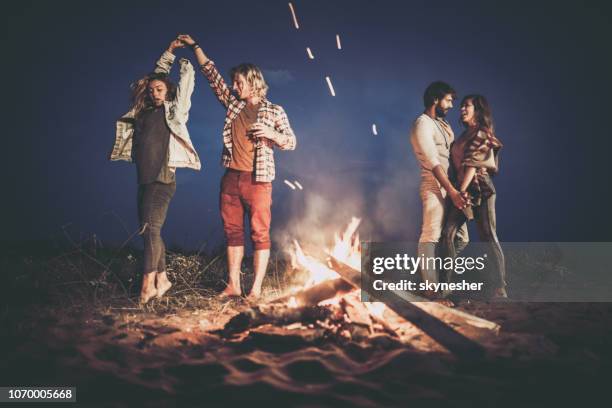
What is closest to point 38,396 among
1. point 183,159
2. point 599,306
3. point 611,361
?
point 183,159

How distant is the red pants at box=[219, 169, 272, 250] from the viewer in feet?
13.9

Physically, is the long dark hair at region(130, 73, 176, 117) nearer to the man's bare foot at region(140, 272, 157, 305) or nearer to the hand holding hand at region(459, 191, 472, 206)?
the man's bare foot at region(140, 272, 157, 305)

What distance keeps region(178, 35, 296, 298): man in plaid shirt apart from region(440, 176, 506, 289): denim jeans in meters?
2.09

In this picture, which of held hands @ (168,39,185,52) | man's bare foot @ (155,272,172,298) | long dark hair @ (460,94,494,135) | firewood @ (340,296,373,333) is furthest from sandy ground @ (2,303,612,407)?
held hands @ (168,39,185,52)

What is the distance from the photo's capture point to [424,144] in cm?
425

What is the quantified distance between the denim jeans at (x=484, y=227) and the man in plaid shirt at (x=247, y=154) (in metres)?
2.09

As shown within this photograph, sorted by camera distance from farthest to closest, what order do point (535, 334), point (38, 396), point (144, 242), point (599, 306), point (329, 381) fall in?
point (599, 306) < point (144, 242) < point (535, 334) < point (329, 381) < point (38, 396)

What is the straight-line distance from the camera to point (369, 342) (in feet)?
9.61

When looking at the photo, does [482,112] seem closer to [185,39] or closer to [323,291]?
[323,291]

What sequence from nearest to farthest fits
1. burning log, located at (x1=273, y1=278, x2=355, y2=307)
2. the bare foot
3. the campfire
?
the campfire < burning log, located at (x1=273, y1=278, x2=355, y2=307) < the bare foot

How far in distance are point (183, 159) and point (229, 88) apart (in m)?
1.07

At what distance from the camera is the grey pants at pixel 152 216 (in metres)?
3.99

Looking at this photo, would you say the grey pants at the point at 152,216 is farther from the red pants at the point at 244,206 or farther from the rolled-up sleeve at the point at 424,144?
the rolled-up sleeve at the point at 424,144

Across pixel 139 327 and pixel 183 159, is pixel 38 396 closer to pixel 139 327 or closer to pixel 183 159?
pixel 139 327
